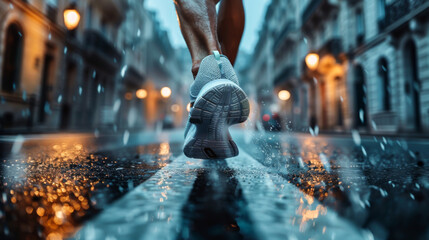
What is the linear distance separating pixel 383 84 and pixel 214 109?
14.4 meters

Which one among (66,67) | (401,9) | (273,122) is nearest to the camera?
(273,122)

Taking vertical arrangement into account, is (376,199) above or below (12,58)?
below

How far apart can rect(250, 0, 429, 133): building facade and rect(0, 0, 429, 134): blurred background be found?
1.7 inches

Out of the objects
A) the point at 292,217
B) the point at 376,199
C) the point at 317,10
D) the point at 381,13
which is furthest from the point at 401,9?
the point at 292,217

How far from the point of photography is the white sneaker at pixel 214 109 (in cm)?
146

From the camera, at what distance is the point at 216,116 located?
1.51 metres

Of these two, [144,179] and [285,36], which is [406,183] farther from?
[285,36]

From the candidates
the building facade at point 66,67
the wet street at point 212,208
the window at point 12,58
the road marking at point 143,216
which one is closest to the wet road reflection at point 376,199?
the wet street at point 212,208

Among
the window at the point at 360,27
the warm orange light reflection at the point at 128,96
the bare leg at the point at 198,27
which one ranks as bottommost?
the bare leg at the point at 198,27

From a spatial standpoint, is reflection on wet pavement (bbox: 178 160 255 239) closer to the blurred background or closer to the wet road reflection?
the wet road reflection

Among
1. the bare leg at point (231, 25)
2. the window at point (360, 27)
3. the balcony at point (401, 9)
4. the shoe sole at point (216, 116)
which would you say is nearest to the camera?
the shoe sole at point (216, 116)

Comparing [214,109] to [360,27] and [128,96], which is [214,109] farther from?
[128,96]

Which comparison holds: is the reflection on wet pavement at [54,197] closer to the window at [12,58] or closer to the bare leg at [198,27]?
the bare leg at [198,27]

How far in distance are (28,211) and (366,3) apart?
1652 centimetres
